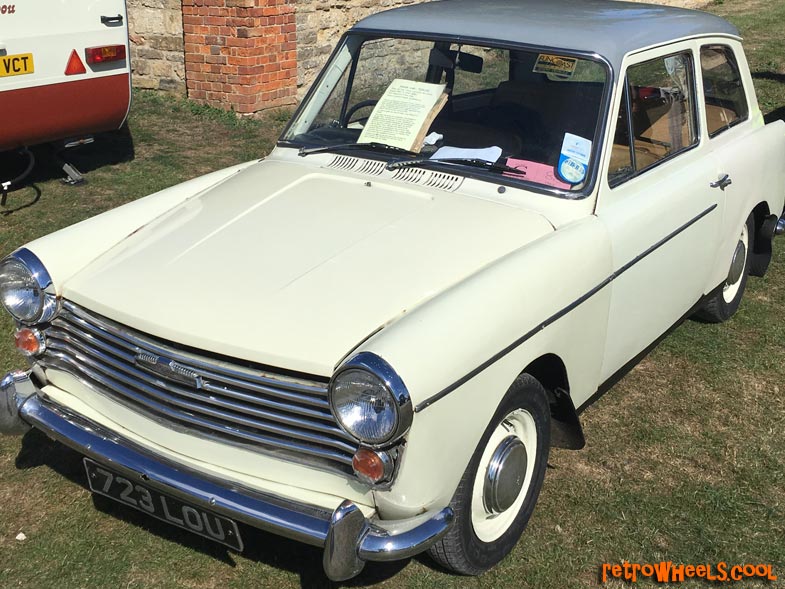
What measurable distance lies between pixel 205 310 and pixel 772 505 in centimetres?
233

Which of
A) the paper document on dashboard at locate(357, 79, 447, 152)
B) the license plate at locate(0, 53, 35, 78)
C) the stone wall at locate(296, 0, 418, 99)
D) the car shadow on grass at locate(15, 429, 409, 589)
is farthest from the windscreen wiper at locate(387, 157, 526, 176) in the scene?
the stone wall at locate(296, 0, 418, 99)

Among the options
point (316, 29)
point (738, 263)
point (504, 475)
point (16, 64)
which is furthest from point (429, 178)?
point (316, 29)

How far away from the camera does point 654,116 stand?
4.01m

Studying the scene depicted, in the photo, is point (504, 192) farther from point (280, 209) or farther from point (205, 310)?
point (205, 310)

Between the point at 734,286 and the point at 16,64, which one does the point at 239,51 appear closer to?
the point at 16,64

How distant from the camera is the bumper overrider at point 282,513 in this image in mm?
2520

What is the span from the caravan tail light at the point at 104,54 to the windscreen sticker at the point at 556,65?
3966 millimetres

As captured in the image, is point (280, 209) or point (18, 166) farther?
point (18, 166)

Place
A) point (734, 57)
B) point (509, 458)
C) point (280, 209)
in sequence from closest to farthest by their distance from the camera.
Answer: point (509, 458) < point (280, 209) < point (734, 57)

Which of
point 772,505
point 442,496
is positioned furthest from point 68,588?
point 772,505

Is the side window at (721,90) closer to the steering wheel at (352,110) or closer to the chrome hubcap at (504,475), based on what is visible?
the steering wheel at (352,110)

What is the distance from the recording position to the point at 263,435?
2729 mm

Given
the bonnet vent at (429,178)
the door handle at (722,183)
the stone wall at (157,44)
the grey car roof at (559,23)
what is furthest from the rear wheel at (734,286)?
the stone wall at (157,44)

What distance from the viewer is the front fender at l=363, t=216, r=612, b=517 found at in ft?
8.44
